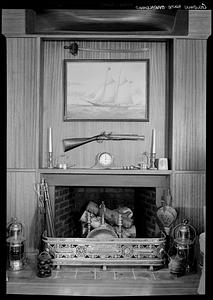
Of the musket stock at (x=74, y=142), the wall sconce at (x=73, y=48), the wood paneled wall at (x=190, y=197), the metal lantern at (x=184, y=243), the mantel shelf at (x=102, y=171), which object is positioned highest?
the wall sconce at (x=73, y=48)

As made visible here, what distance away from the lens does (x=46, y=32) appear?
13.1ft

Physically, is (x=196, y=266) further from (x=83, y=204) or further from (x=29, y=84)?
(x=29, y=84)

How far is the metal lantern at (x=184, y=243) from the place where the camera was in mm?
3791

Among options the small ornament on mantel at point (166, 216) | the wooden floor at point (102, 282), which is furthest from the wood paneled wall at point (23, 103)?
the small ornament on mantel at point (166, 216)

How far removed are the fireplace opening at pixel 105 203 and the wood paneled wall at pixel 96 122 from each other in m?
0.43

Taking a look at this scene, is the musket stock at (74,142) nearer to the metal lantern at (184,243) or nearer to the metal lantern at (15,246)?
the metal lantern at (15,246)

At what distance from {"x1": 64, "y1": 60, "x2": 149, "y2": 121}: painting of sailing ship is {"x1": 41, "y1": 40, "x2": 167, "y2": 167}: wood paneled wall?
0.21ft

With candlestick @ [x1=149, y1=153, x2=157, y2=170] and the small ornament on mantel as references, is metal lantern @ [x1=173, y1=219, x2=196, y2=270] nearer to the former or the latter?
the small ornament on mantel

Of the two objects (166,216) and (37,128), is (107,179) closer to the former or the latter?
(166,216)

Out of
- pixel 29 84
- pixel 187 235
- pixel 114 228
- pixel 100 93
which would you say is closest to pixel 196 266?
pixel 187 235

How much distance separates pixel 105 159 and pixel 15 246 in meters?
1.20

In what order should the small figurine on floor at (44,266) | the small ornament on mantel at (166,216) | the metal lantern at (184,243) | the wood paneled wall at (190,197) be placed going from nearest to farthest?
the small figurine on floor at (44,266), the metal lantern at (184,243), the small ornament on mantel at (166,216), the wood paneled wall at (190,197)
